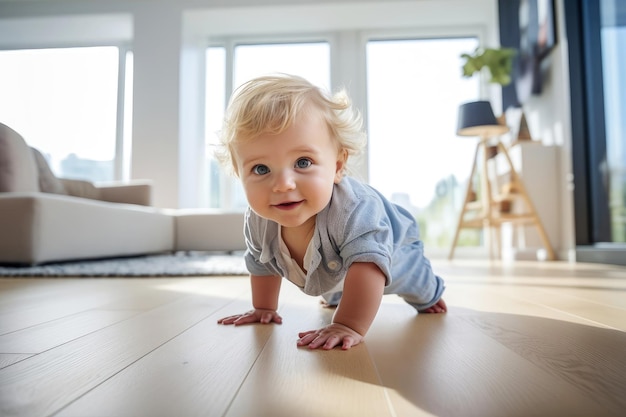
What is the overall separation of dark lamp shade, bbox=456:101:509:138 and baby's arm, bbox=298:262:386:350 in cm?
302

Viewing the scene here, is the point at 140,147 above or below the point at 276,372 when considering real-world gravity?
above

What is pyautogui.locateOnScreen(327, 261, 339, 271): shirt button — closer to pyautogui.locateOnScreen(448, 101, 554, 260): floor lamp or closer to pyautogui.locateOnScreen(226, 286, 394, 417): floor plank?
pyautogui.locateOnScreen(226, 286, 394, 417): floor plank

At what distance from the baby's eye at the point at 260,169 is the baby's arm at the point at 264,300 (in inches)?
11.0

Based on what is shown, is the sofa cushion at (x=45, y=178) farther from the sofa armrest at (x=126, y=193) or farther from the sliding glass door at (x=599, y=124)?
the sliding glass door at (x=599, y=124)

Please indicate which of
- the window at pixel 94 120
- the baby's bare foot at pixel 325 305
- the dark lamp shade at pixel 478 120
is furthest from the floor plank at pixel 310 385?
the window at pixel 94 120

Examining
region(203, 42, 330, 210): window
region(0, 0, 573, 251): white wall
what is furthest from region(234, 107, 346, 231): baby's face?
region(203, 42, 330, 210): window

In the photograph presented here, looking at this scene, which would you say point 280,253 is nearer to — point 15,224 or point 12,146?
point 15,224

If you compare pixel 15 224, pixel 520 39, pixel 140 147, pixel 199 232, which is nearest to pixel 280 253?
pixel 15 224

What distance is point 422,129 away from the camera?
204 inches

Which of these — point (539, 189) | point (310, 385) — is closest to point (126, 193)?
point (539, 189)

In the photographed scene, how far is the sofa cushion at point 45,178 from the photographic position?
3.15m

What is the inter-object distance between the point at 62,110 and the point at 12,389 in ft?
16.7

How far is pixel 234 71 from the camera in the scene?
5.43m

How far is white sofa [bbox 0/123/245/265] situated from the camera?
2.28 metres
